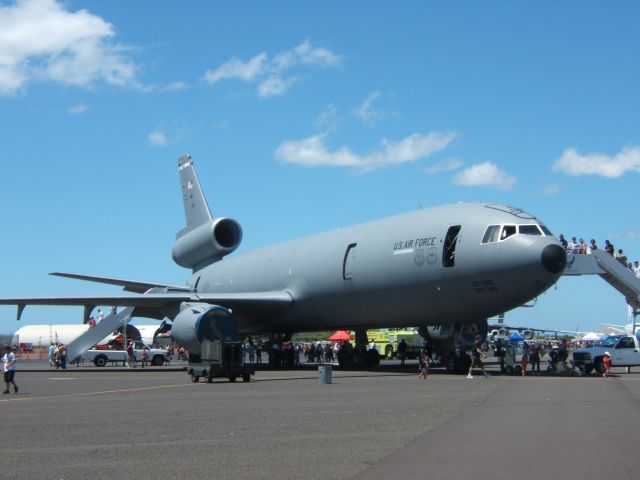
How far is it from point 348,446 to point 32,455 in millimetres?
3608

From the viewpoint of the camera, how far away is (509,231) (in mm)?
22500

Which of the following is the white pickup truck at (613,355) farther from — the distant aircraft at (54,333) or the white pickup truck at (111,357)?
the distant aircraft at (54,333)

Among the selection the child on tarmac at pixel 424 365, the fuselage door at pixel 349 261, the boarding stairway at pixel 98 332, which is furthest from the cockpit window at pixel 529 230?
the boarding stairway at pixel 98 332

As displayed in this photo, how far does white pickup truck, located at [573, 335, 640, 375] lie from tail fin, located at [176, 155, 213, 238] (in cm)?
2119

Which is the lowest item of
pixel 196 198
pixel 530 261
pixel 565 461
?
pixel 565 461

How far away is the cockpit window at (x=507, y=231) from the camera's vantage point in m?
22.4

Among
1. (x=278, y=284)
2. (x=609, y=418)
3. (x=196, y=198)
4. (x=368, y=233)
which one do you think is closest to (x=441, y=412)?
(x=609, y=418)

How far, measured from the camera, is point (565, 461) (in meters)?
8.23

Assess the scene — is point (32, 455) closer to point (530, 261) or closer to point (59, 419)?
point (59, 419)

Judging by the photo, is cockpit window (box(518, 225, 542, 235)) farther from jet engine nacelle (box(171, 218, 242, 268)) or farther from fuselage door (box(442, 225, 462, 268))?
jet engine nacelle (box(171, 218, 242, 268))

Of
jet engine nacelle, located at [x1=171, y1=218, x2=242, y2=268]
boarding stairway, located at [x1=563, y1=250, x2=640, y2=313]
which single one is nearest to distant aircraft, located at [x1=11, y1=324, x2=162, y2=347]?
jet engine nacelle, located at [x1=171, y1=218, x2=242, y2=268]

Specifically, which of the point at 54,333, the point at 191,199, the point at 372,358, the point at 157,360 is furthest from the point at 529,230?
the point at 54,333

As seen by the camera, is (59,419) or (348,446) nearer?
(348,446)

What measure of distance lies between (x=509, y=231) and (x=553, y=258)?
1.47m
